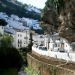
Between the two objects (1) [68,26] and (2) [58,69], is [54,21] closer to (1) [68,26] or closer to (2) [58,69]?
(1) [68,26]

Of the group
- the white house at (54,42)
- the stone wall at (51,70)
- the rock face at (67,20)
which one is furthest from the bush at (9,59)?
the white house at (54,42)

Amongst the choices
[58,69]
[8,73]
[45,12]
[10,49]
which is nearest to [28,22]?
[45,12]

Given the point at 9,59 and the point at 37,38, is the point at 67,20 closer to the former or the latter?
the point at 9,59

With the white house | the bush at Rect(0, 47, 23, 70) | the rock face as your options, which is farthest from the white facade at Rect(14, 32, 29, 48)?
the rock face

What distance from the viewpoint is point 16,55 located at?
138ft

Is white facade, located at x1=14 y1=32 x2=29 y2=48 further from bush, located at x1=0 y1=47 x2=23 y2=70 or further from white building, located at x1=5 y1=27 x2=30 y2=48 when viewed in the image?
bush, located at x1=0 y1=47 x2=23 y2=70

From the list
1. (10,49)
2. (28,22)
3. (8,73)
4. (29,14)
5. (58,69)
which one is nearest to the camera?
(58,69)

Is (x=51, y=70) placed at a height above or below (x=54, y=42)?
below

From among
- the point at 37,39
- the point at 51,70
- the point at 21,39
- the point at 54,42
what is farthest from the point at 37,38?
the point at 51,70

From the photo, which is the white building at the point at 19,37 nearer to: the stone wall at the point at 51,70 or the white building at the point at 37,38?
the white building at the point at 37,38

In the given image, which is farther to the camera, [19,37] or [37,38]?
[37,38]

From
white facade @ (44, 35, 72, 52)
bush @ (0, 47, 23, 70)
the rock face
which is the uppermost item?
the rock face

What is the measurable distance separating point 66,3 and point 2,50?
13.6m

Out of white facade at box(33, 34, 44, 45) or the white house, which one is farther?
white facade at box(33, 34, 44, 45)
